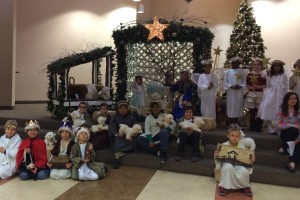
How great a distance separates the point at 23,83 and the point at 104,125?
5312 millimetres

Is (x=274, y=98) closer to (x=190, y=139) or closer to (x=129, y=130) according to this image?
(x=190, y=139)

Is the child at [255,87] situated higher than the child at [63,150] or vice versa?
the child at [255,87]

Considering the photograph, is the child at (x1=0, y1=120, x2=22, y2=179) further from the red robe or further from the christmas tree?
the christmas tree

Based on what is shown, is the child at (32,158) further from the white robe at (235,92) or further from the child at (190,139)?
the white robe at (235,92)

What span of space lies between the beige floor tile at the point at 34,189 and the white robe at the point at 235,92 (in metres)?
3.01

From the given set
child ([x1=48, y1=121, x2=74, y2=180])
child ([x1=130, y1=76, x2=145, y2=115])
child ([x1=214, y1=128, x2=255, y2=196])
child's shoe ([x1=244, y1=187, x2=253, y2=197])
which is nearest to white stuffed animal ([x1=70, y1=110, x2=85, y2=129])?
child ([x1=48, y1=121, x2=74, y2=180])

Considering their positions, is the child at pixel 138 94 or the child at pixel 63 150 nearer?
the child at pixel 63 150

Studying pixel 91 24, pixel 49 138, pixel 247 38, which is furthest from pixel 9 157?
pixel 247 38

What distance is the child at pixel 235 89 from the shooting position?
18.0ft

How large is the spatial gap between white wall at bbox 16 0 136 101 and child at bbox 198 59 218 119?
211 inches

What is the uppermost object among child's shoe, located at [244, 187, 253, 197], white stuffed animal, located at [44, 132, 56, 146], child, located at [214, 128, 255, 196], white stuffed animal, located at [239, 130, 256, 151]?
white stuffed animal, located at [239, 130, 256, 151]

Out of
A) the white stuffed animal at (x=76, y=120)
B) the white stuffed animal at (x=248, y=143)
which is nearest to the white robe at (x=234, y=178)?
the white stuffed animal at (x=248, y=143)

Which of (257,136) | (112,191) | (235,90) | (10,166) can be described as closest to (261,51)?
(235,90)

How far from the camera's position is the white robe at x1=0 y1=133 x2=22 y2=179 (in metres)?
4.19
